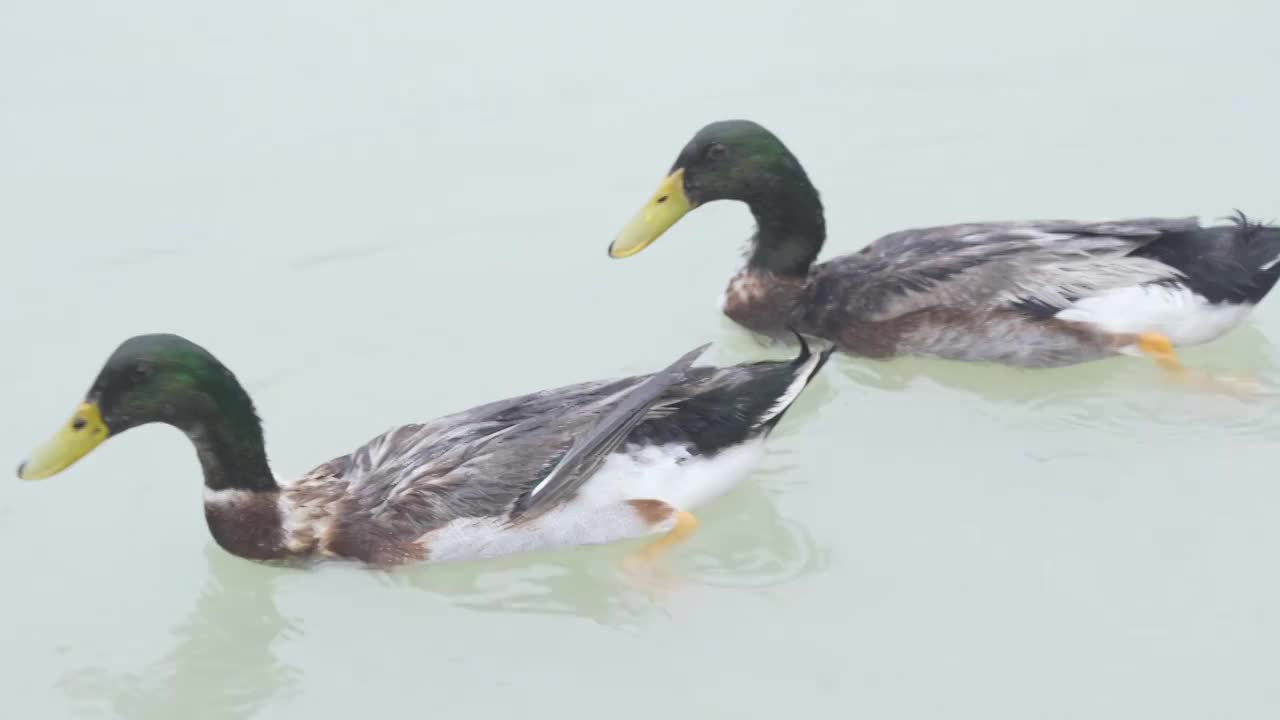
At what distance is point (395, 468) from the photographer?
6.37 m

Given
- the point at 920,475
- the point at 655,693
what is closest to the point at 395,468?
the point at 655,693

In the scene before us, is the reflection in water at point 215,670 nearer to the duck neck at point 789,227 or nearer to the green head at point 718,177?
the green head at point 718,177

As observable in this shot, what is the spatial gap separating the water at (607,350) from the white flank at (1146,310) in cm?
24

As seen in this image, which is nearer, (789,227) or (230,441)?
(230,441)

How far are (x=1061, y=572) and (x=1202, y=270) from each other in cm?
183

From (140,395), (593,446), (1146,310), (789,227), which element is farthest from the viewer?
(789,227)

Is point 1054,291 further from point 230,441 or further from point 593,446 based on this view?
point 230,441

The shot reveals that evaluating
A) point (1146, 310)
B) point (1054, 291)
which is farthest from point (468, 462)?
point (1146, 310)

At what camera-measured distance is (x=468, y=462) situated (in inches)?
248

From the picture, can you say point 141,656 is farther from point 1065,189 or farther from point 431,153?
point 1065,189

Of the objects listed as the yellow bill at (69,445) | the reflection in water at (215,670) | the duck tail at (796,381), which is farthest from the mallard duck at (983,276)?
the yellow bill at (69,445)

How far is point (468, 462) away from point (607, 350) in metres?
1.67

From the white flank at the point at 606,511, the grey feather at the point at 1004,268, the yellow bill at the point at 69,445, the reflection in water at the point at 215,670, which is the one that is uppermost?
the yellow bill at the point at 69,445

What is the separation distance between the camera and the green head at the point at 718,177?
763cm
